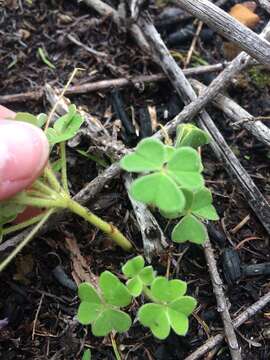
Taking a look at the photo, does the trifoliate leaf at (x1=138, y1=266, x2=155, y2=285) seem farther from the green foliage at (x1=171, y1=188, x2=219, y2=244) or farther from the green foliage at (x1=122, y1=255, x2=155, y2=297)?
the green foliage at (x1=171, y1=188, x2=219, y2=244)

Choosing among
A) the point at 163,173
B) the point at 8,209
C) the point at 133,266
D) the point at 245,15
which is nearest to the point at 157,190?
the point at 163,173

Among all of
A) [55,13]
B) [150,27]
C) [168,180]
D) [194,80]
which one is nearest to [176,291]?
[168,180]

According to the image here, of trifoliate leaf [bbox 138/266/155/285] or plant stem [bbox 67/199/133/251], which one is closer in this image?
trifoliate leaf [bbox 138/266/155/285]

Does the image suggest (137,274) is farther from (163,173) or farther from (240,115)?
(240,115)

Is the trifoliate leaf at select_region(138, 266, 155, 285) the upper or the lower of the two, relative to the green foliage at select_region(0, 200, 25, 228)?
upper

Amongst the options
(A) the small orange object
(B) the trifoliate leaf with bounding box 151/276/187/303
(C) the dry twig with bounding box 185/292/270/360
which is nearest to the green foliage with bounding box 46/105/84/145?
(B) the trifoliate leaf with bounding box 151/276/187/303

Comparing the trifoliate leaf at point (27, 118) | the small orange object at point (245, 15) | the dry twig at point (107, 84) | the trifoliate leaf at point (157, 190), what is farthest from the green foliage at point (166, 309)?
the small orange object at point (245, 15)

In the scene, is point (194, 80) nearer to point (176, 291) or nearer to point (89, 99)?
point (89, 99)

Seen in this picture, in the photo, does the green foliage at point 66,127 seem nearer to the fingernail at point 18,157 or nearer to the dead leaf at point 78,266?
the fingernail at point 18,157
